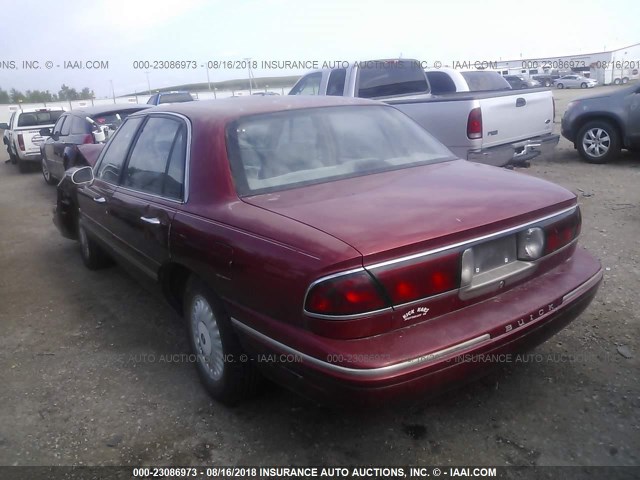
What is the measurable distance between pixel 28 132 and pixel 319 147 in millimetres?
13143

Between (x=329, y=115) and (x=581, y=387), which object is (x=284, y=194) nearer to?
(x=329, y=115)

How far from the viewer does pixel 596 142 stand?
30.8ft

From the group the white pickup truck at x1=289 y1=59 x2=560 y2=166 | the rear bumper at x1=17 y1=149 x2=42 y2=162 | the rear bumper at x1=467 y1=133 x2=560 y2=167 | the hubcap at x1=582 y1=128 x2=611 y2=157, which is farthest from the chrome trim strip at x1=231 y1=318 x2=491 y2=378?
the rear bumper at x1=17 y1=149 x2=42 y2=162

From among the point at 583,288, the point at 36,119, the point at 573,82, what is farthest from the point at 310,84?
the point at 573,82

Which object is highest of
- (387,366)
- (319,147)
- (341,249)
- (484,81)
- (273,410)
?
(484,81)

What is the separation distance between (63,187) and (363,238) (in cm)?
455

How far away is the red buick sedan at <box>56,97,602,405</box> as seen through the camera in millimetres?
2133

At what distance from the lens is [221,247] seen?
8.41ft

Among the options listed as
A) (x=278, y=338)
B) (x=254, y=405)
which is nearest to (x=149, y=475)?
(x=254, y=405)

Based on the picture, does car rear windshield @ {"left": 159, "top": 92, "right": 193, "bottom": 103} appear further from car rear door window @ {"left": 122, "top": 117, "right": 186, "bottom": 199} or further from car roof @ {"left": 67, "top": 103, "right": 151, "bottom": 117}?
car rear door window @ {"left": 122, "top": 117, "right": 186, "bottom": 199}

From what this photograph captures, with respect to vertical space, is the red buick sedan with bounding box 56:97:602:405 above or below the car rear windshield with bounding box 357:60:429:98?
below

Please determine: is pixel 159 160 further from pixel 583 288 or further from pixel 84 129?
pixel 84 129

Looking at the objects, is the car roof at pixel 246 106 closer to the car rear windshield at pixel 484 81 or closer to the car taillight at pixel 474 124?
the car taillight at pixel 474 124

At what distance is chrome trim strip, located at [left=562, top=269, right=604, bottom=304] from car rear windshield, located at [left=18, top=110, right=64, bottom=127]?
49.1 feet
